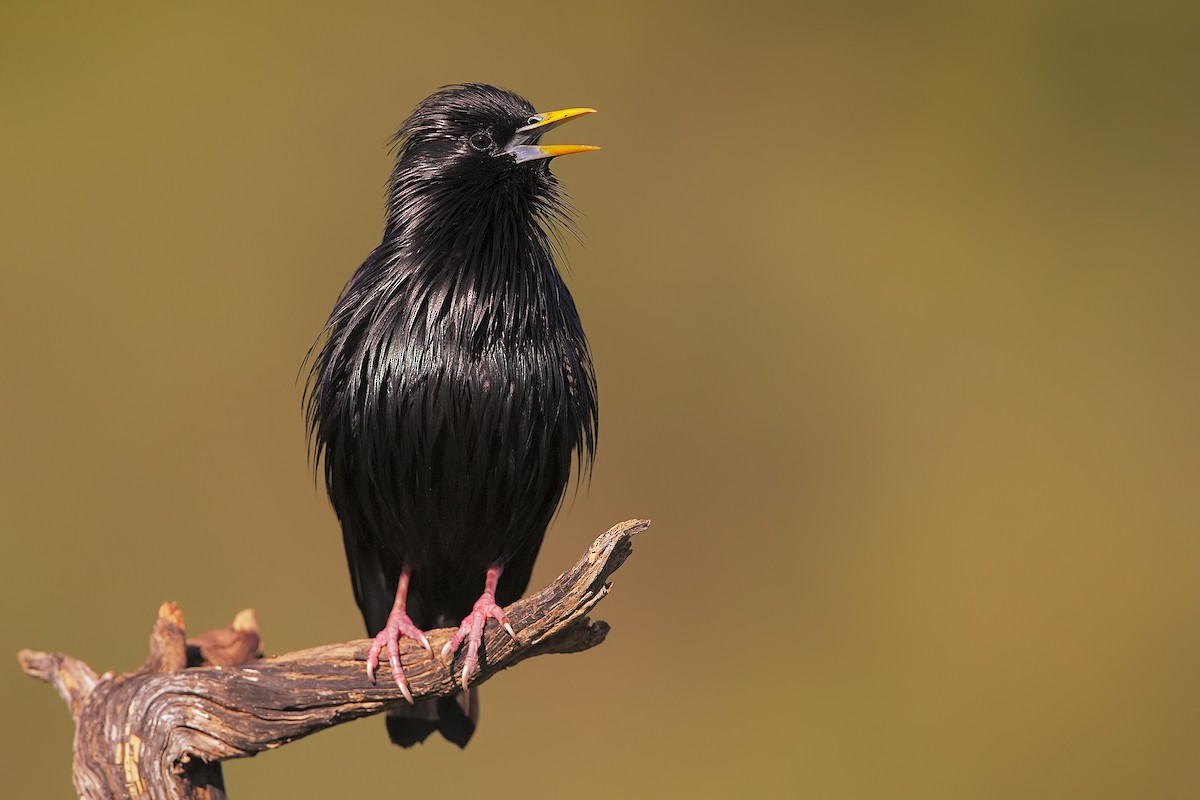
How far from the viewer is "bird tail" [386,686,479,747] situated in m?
4.73

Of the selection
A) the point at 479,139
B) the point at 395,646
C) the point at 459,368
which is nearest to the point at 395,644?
the point at 395,646

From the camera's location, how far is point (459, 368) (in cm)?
403

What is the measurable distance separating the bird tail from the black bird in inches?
22.5

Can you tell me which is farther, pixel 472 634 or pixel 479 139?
pixel 479 139

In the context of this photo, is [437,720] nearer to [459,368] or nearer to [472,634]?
[472,634]

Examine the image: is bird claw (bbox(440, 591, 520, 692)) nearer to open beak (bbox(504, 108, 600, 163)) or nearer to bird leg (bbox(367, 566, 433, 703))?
bird leg (bbox(367, 566, 433, 703))

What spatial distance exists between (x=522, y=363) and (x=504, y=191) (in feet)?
2.07

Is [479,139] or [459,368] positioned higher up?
[479,139]

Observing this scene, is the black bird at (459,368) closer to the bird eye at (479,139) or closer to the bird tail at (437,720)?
the bird eye at (479,139)

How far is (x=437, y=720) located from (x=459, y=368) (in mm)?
1515

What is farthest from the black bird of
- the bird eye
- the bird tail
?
the bird tail

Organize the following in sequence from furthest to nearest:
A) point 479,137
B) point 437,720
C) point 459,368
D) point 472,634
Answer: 1. point 437,720
2. point 479,137
3. point 459,368
4. point 472,634

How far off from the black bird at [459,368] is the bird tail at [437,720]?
571 mm

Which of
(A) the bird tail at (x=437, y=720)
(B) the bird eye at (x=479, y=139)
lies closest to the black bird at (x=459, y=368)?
(B) the bird eye at (x=479, y=139)
